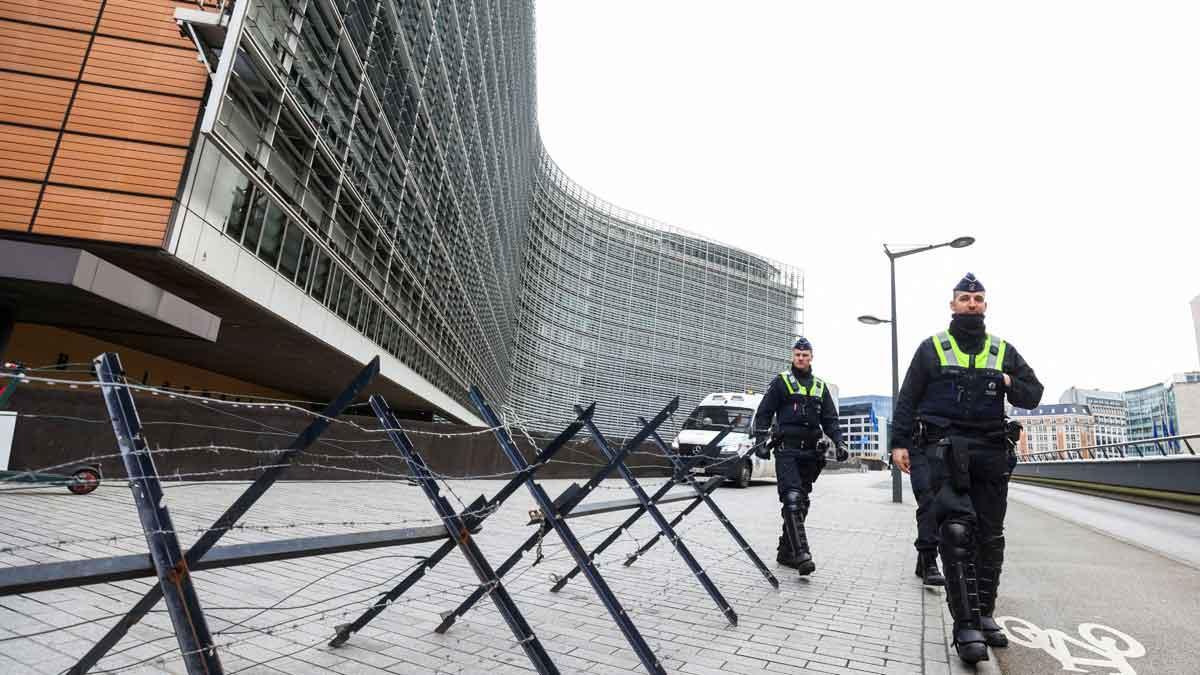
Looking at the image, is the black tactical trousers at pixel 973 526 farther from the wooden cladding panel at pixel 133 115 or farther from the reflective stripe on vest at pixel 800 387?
the wooden cladding panel at pixel 133 115

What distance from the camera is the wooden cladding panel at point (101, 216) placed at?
12211 mm

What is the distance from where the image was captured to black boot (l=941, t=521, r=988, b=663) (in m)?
3.74

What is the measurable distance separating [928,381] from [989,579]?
49.0 inches

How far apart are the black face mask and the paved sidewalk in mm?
1897

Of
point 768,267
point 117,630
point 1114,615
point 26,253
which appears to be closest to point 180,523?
point 117,630

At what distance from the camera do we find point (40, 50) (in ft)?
43.7

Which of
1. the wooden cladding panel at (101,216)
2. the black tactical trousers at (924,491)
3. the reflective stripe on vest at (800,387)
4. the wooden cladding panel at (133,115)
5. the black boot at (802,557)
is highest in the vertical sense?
the wooden cladding panel at (133,115)

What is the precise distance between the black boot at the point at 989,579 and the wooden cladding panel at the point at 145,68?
15036 millimetres

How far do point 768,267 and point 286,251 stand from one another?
84.3m

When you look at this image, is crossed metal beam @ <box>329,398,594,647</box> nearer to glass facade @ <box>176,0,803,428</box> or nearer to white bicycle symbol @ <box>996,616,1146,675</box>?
white bicycle symbol @ <box>996,616,1146,675</box>

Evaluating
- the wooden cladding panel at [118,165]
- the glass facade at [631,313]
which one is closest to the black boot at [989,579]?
the wooden cladding panel at [118,165]

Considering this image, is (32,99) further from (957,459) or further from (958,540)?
(958,540)

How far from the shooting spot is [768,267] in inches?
3688

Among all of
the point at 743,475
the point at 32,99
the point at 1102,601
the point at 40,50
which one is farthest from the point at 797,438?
the point at 40,50
